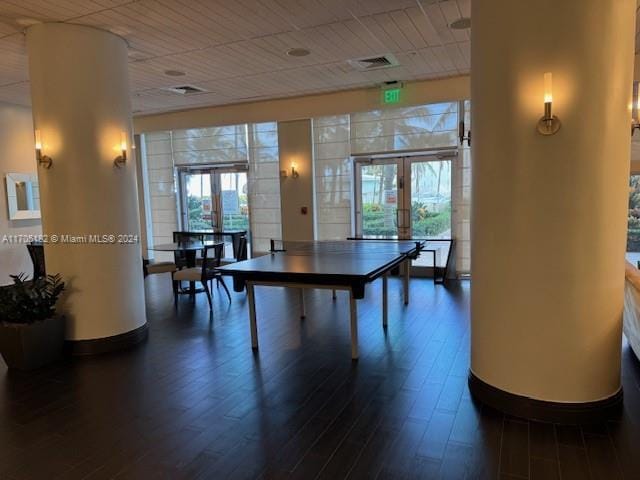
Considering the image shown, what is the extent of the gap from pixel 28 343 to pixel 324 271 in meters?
2.62

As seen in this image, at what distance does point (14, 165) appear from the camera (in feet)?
23.7

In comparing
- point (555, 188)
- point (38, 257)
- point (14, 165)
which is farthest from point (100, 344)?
point (14, 165)

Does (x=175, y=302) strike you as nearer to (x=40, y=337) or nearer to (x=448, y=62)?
(x=40, y=337)

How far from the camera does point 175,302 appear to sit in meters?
6.22

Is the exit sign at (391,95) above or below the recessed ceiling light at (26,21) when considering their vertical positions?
below

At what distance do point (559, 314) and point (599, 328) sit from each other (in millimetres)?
262

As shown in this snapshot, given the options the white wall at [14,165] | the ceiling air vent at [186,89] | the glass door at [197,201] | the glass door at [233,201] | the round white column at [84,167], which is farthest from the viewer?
the glass door at [197,201]

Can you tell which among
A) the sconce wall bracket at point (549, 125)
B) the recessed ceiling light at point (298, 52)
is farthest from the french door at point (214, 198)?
the sconce wall bracket at point (549, 125)

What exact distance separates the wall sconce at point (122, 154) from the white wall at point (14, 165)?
396cm

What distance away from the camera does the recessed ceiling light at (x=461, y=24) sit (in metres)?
4.41

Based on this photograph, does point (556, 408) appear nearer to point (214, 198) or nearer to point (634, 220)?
point (634, 220)

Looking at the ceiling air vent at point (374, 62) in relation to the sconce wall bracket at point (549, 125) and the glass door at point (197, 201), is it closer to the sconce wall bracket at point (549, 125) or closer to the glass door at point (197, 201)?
the sconce wall bracket at point (549, 125)

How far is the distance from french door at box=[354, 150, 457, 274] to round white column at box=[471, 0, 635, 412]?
15.3 feet

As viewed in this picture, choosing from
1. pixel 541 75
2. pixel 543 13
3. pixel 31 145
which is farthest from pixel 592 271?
pixel 31 145
